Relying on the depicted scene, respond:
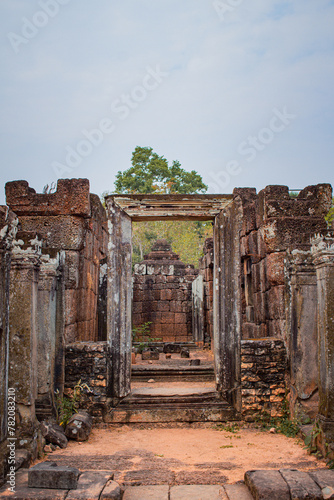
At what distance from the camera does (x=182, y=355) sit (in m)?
11.5

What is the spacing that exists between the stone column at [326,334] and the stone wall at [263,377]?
1.35m

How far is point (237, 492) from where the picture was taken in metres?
3.78

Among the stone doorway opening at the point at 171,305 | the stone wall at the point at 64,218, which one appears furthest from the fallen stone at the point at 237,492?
the stone doorway opening at the point at 171,305

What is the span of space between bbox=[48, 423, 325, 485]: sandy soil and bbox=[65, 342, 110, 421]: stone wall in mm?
341

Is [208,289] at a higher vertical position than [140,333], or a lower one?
higher

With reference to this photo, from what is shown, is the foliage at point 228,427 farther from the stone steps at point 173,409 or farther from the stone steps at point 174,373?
the stone steps at point 174,373

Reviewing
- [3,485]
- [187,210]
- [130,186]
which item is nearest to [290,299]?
[187,210]

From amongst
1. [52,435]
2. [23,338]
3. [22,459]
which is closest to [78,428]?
[52,435]

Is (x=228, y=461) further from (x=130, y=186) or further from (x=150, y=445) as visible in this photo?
(x=130, y=186)

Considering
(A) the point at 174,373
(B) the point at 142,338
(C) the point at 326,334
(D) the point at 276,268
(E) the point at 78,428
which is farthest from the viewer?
(B) the point at 142,338

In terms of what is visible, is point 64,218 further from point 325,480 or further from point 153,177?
point 153,177

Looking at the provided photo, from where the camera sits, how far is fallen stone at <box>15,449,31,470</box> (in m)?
4.20

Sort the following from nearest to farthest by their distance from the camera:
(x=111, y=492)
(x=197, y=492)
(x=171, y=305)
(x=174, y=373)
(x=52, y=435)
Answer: (x=111, y=492), (x=197, y=492), (x=52, y=435), (x=174, y=373), (x=171, y=305)

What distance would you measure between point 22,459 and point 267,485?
2.27 m
